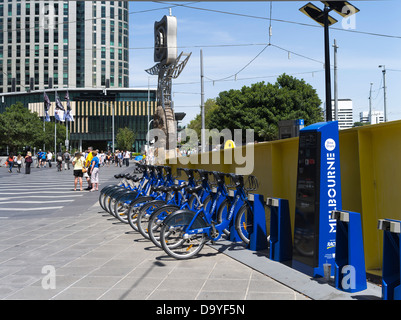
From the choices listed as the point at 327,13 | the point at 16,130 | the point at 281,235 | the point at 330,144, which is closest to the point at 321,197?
the point at 330,144

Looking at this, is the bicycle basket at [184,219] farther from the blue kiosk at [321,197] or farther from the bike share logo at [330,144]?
the bike share logo at [330,144]

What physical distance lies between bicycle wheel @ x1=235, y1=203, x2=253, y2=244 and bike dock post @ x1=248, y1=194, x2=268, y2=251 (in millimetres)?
125

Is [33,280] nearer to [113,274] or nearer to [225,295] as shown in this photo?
[113,274]

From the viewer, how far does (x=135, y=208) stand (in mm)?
8797

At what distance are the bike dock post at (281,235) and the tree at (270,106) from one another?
4592cm

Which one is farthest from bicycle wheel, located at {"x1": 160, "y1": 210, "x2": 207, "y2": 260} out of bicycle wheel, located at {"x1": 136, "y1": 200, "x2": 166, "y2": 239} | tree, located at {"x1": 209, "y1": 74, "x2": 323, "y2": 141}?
tree, located at {"x1": 209, "y1": 74, "x2": 323, "y2": 141}

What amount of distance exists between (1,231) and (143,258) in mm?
4295

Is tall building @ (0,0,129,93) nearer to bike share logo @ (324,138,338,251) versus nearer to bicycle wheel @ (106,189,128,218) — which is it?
bicycle wheel @ (106,189,128,218)

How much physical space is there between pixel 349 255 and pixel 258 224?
230 centimetres

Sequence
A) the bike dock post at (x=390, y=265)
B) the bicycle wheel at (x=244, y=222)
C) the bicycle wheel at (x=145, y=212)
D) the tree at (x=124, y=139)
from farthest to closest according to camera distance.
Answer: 1. the tree at (x=124, y=139)
2. the bicycle wheel at (x=145, y=212)
3. the bicycle wheel at (x=244, y=222)
4. the bike dock post at (x=390, y=265)

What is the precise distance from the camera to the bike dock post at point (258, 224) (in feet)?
23.2

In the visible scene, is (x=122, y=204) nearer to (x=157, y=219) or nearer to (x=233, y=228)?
(x=157, y=219)

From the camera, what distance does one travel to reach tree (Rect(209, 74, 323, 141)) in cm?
5272

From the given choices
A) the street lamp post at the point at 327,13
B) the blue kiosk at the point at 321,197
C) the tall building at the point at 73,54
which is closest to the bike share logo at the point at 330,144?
the blue kiosk at the point at 321,197
